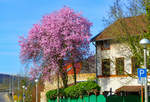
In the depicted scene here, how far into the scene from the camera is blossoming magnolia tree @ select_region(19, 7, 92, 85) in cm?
3522

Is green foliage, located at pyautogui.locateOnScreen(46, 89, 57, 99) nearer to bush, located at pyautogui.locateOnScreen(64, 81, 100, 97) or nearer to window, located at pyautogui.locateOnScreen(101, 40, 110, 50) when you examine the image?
bush, located at pyautogui.locateOnScreen(64, 81, 100, 97)

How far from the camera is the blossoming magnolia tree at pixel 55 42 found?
3522cm

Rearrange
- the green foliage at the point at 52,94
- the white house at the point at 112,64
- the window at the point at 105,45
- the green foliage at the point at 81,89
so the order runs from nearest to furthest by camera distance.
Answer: the green foliage at the point at 81,89
the white house at the point at 112,64
the window at the point at 105,45
the green foliage at the point at 52,94

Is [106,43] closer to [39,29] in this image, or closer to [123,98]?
[39,29]

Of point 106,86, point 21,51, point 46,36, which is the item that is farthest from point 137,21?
point 21,51

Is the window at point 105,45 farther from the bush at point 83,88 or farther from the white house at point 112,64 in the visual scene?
the bush at point 83,88

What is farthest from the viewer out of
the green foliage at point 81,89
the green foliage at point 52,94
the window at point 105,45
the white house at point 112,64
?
the green foliage at point 52,94

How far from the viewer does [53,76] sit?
36781mm

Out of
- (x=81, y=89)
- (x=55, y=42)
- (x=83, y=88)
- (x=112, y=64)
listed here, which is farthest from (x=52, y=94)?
(x=112, y=64)

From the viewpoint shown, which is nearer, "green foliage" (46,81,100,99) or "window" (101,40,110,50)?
"green foliage" (46,81,100,99)

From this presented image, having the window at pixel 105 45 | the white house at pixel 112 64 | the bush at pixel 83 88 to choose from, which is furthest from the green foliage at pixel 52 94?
the window at pixel 105 45

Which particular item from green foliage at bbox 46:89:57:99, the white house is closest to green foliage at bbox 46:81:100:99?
the white house

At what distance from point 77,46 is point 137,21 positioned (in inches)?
480

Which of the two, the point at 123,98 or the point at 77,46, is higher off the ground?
the point at 77,46
